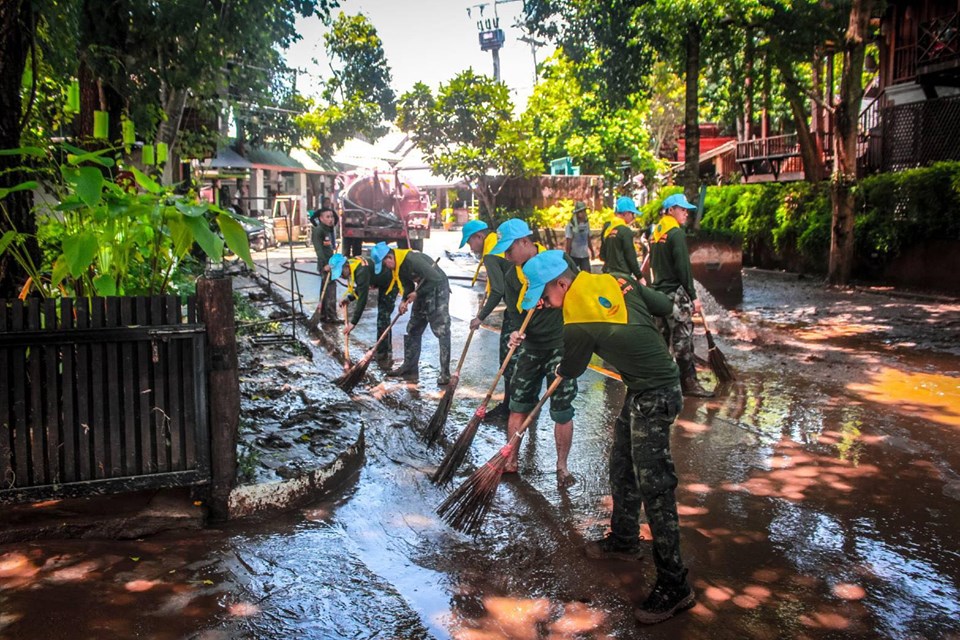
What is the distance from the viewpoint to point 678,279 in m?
7.50

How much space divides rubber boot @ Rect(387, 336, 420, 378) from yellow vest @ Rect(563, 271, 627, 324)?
4918mm

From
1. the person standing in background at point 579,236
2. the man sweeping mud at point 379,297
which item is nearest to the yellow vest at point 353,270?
the man sweeping mud at point 379,297

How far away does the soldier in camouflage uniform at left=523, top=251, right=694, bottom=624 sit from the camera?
3645 mm

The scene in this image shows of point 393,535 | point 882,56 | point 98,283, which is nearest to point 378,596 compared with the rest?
point 393,535

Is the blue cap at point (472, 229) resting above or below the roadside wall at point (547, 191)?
below

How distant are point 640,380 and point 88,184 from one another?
287cm

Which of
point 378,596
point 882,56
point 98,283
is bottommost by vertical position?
point 378,596

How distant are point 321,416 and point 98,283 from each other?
227cm

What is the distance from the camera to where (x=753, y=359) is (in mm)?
9352

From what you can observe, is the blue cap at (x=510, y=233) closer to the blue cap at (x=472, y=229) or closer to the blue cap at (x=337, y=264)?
the blue cap at (x=472, y=229)

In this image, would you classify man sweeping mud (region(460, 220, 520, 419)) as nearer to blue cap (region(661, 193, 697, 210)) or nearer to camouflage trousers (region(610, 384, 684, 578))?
blue cap (region(661, 193, 697, 210))

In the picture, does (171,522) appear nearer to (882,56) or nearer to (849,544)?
(849,544)

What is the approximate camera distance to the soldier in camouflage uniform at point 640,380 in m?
3.64

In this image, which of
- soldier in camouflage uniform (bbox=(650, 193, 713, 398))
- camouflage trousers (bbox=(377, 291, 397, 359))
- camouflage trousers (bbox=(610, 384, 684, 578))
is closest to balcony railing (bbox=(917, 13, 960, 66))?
soldier in camouflage uniform (bbox=(650, 193, 713, 398))
